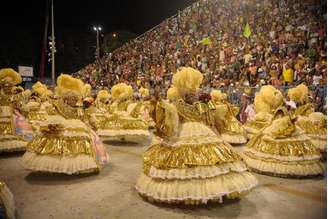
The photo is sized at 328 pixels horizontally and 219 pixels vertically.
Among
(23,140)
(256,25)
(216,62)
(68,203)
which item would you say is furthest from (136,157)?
(256,25)

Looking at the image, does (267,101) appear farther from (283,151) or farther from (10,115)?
(10,115)

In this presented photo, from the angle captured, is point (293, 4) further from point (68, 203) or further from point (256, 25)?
point (68, 203)

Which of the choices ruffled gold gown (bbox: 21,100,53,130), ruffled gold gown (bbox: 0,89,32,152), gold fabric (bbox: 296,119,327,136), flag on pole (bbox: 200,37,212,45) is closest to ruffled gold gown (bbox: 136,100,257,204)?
gold fabric (bbox: 296,119,327,136)

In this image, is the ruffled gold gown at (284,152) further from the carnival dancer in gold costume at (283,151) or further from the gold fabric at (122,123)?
the gold fabric at (122,123)

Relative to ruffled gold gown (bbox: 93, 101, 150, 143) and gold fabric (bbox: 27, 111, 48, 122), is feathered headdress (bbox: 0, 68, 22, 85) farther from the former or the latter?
gold fabric (bbox: 27, 111, 48, 122)

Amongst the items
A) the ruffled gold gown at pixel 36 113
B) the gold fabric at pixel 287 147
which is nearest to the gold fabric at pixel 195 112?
the gold fabric at pixel 287 147

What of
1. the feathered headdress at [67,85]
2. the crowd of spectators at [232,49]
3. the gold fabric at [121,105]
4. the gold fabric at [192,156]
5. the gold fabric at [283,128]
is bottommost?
the gold fabric at [192,156]

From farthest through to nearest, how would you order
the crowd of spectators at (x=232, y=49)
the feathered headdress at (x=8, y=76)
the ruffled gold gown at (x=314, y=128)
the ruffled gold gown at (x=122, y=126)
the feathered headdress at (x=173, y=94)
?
1. the crowd of spectators at (x=232, y=49)
2. the ruffled gold gown at (x=122, y=126)
3. the ruffled gold gown at (x=314, y=128)
4. the feathered headdress at (x=8, y=76)
5. the feathered headdress at (x=173, y=94)

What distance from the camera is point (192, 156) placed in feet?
13.2

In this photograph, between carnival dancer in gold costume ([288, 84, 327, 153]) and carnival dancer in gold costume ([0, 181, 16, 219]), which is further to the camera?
carnival dancer in gold costume ([288, 84, 327, 153])

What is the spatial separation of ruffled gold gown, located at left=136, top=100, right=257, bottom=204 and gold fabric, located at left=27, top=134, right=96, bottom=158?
5.34ft

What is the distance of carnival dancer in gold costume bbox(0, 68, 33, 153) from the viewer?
276 inches

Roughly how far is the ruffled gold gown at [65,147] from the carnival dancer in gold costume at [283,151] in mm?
2725

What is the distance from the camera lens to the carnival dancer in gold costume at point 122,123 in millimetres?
9133
